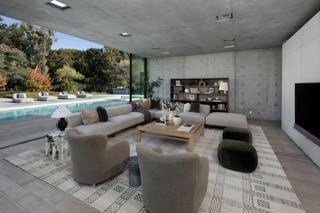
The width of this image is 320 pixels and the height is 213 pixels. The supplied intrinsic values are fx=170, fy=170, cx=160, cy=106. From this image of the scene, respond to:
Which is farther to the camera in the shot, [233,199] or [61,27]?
[61,27]

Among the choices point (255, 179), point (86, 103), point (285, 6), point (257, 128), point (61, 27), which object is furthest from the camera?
point (86, 103)

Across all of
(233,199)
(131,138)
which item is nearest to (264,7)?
(233,199)

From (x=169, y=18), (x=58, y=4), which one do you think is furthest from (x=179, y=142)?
(x=58, y=4)

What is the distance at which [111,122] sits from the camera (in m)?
4.42

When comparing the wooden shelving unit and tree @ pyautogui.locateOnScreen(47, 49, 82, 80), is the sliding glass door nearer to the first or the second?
the wooden shelving unit

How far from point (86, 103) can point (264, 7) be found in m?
12.9

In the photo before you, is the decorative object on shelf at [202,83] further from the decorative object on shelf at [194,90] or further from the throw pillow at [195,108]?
the throw pillow at [195,108]

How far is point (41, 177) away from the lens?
2.54 meters

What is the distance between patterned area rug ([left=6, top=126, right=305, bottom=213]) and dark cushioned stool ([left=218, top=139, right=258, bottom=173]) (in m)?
0.09

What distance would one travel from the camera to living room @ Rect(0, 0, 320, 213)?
6.24ft

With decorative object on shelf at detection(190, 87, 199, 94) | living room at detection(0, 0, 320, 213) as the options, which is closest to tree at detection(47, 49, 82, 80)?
living room at detection(0, 0, 320, 213)

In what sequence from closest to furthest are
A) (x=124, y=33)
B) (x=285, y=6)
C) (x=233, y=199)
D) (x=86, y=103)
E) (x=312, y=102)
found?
(x=233, y=199) < (x=312, y=102) < (x=285, y=6) < (x=124, y=33) < (x=86, y=103)

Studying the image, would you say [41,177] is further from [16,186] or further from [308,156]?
[308,156]

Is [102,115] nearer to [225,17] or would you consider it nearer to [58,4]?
[58,4]
